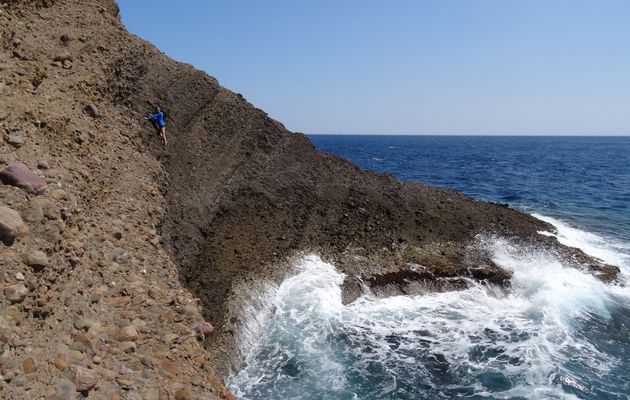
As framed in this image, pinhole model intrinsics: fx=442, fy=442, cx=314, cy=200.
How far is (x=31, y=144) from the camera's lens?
1098cm

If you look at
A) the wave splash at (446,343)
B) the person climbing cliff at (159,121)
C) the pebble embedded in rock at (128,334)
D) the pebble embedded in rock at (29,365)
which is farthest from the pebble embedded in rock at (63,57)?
the pebble embedded in rock at (29,365)

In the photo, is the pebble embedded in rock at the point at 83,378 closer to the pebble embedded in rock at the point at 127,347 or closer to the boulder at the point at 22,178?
the pebble embedded in rock at the point at 127,347

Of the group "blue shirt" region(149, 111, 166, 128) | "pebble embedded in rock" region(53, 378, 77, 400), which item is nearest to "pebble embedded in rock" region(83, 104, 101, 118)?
"blue shirt" region(149, 111, 166, 128)

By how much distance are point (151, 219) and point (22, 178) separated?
5.05 metres

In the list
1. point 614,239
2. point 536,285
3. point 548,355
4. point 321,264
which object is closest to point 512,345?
point 548,355

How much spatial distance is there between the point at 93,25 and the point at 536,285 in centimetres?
2277

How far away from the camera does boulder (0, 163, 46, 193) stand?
8.85m

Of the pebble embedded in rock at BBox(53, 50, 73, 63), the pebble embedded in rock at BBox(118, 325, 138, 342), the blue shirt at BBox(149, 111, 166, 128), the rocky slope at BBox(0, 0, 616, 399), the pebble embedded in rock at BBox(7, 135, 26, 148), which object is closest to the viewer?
the rocky slope at BBox(0, 0, 616, 399)

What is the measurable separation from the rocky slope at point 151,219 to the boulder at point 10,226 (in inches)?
1.1

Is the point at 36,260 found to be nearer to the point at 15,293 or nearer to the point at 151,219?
the point at 15,293

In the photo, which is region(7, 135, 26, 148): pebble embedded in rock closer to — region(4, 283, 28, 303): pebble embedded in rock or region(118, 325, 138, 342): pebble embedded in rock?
region(4, 283, 28, 303): pebble embedded in rock

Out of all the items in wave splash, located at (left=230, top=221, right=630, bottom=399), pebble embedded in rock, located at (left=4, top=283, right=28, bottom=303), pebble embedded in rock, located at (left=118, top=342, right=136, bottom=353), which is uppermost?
pebble embedded in rock, located at (left=4, top=283, right=28, bottom=303)

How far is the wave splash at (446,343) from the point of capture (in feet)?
42.3

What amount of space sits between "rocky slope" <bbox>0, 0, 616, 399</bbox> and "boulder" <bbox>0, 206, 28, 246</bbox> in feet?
0.10
